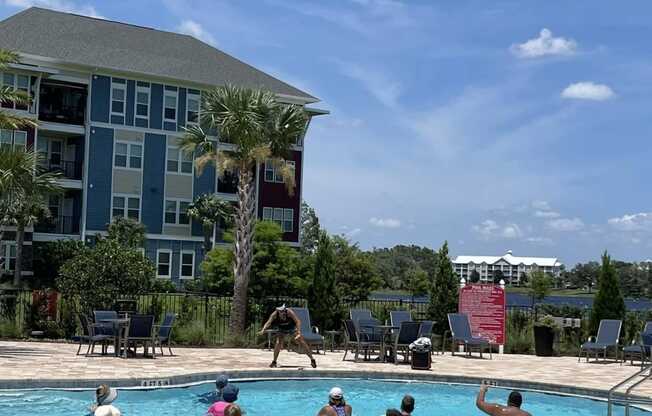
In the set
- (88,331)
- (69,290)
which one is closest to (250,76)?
(69,290)

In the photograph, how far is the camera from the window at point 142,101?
47594mm

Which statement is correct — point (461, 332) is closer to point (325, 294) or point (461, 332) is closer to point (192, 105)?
point (325, 294)

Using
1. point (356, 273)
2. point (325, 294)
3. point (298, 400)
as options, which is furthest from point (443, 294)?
point (356, 273)

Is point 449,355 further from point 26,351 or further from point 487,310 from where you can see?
point 26,351

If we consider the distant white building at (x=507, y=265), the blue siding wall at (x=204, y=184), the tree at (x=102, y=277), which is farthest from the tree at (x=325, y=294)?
the distant white building at (x=507, y=265)

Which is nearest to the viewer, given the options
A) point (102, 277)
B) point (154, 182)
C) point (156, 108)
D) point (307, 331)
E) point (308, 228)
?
point (307, 331)

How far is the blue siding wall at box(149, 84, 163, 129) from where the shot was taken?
47888 mm

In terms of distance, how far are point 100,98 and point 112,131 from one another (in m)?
1.83

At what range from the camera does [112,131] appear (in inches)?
1829

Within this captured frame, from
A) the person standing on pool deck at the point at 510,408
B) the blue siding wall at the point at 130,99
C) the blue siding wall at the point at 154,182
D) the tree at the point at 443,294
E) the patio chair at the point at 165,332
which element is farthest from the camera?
the blue siding wall at the point at 154,182

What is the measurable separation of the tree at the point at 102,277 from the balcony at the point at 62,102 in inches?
961

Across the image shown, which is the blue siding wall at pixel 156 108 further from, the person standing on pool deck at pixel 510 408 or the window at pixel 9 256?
the person standing on pool deck at pixel 510 408

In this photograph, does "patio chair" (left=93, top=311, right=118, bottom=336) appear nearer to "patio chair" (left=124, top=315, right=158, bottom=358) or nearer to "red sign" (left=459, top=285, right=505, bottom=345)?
"patio chair" (left=124, top=315, right=158, bottom=358)

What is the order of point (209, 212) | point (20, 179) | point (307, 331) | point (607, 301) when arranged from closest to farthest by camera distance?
point (20, 179)
point (307, 331)
point (607, 301)
point (209, 212)
